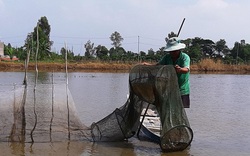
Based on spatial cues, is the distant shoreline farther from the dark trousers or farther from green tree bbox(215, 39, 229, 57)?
the dark trousers

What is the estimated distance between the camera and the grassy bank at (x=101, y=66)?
138 feet

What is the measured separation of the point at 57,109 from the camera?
6863 mm

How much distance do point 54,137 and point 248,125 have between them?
5326 mm

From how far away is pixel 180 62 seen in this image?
639cm

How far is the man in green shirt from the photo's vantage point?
622cm

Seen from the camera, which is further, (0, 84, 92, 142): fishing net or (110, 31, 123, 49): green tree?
(110, 31, 123, 49): green tree

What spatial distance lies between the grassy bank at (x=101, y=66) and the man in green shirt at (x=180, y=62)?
33.5 meters

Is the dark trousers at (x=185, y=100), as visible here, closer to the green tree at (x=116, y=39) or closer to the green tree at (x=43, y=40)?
the green tree at (x=43, y=40)

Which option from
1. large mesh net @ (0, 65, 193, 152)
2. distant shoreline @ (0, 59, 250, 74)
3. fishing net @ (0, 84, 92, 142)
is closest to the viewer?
large mesh net @ (0, 65, 193, 152)

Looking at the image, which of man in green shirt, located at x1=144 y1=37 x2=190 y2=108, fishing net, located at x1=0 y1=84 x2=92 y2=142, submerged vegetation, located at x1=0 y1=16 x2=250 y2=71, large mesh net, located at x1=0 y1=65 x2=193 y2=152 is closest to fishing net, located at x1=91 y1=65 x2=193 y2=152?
large mesh net, located at x1=0 y1=65 x2=193 y2=152

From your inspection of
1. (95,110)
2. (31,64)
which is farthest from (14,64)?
(95,110)

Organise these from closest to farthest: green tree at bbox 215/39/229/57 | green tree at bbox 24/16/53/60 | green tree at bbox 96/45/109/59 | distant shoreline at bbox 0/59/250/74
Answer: distant shoreline at bbox 0/59/250/74 < green tree at bbox 24/16/53/60 < green tree at bbox 96/45/109/59 < green tree at bbox 215/39/229/57

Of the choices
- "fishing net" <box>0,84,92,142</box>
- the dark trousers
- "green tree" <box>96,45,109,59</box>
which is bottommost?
"fishing net" <box>0,84,92,142</box>

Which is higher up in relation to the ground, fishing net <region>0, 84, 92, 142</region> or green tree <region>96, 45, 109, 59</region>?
green tree <region>96, 45, 109, 59</region>
